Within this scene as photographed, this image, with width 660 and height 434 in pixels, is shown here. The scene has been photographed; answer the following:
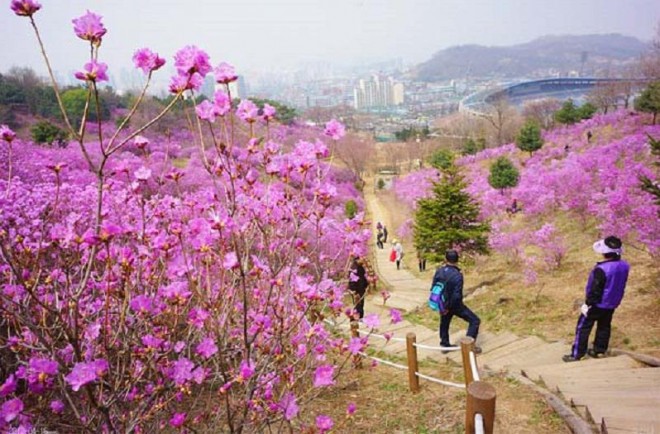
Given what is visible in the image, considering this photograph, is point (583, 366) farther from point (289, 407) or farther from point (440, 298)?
point (289, 407)

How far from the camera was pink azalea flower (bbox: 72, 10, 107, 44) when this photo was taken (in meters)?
1.66

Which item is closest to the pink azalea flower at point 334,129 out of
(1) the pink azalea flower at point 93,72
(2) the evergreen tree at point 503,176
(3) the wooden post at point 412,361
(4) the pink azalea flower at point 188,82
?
(4) the pink azalea flower at point 188,82

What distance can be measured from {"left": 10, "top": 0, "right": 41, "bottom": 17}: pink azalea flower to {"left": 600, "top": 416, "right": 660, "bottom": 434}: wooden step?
3720 mm

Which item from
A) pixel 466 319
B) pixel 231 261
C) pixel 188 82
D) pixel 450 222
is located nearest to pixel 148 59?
pixel 188 82

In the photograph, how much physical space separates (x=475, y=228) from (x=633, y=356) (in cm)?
556

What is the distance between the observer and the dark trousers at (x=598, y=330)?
416 centimetres

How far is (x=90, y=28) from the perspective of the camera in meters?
1.69

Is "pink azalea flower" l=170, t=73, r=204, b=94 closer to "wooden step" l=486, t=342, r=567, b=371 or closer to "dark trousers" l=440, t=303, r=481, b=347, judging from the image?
"dark trousers" l=440, t=303, r=481, b=347

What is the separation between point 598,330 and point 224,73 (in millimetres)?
4295

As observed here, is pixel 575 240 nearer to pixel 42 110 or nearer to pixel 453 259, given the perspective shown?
pixel 453 259

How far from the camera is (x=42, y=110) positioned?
29.1 meters

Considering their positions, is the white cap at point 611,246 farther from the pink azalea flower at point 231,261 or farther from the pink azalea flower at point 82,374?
the pink azalea flower at point 82,374

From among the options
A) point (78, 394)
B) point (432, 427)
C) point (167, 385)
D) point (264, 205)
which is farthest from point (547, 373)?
point (78, 394)

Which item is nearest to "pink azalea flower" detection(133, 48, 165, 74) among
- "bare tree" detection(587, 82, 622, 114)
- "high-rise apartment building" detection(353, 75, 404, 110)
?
"bare tree" detection(587, 82, 622, 114)
